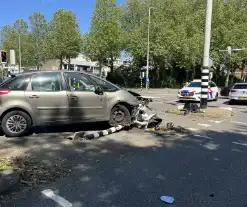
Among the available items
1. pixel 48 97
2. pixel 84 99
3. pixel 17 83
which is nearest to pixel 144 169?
pixel 84 99

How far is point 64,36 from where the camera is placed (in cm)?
4353

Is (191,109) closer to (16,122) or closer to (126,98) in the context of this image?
(126,98)

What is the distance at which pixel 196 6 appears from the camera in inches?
1647

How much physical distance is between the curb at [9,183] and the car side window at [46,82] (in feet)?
11.2

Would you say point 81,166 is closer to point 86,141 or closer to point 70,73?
point 86,141

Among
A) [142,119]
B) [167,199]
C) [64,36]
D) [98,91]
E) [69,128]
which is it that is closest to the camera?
[167,199]

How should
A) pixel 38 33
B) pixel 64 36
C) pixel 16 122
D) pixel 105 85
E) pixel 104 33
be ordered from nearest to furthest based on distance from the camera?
1. pixel 16 122
2. pixel 105 85
3. pixel 104 33
4. pixel 64 36
5. pixel 38 33

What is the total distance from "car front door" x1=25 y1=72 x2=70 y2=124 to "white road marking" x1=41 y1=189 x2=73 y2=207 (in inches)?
140

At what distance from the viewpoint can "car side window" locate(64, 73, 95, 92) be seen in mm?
7684

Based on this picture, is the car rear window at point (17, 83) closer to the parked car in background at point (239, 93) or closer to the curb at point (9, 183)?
the curb at point (9, 183)

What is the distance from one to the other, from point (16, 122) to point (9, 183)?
3.45m

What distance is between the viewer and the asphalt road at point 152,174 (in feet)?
12.6

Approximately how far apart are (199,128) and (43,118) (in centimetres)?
473

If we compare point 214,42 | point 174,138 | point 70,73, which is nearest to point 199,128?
point 174,138
